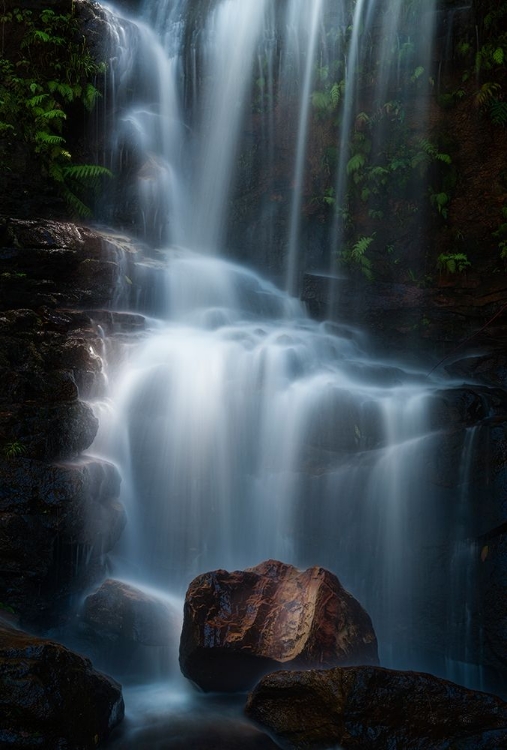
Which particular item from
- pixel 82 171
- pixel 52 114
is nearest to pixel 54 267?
pixel 82 171

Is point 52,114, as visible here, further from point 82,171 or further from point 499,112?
point 499,112

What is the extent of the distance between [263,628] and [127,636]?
4.65 feet

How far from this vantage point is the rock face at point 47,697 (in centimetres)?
329

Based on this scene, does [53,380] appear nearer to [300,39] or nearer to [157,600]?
[157,600]

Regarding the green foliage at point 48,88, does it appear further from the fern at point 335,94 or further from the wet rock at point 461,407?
the wet rock at point 461,407

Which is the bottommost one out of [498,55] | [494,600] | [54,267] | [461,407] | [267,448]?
[494,600]

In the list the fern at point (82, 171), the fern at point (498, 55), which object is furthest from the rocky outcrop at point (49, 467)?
the fern at point (498, 55)

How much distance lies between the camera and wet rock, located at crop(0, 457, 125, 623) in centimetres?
Answer: 516

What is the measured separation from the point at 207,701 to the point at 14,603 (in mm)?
1984

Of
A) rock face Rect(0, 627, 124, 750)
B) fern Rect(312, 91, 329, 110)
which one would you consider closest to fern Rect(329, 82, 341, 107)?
fern Rect(312, 91, 329, 110)

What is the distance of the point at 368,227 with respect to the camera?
40.4ft

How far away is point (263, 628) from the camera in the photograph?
4.83 meters

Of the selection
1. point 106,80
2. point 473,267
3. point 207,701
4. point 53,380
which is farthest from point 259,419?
point 106,80

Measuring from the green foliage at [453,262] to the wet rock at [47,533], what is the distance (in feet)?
26.2
